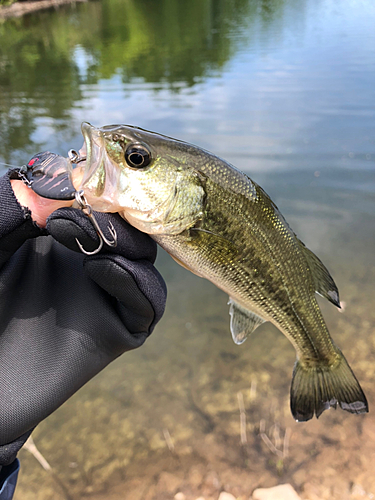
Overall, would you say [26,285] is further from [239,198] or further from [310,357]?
[310,357]

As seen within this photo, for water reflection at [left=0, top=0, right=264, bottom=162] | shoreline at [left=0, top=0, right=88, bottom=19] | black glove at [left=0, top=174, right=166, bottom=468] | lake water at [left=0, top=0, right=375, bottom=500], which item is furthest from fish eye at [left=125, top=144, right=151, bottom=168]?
shoreline at [left=0, top=0, right=88, bottom=19]

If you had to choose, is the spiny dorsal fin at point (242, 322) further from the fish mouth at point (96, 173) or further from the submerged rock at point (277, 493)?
the submerged rock at point (277, 493)

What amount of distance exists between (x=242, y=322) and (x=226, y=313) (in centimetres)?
253

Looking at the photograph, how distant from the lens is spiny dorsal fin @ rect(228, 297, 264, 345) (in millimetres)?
2328

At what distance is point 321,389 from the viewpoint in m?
2.36

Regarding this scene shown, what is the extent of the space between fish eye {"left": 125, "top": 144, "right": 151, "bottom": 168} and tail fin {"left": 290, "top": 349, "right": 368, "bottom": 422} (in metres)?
1.72

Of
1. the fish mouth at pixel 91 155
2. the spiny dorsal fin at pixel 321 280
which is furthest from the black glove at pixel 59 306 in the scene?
the spiny dorsal fin at pixel 321 280

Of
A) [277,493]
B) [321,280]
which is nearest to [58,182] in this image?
[321,280]

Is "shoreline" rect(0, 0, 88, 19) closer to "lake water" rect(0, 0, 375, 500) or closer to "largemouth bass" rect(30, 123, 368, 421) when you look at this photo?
"lake water" rect(0, 0, 375, 500)

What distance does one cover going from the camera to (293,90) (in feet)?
38.6

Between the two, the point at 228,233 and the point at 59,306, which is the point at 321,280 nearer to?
the point at 228,233

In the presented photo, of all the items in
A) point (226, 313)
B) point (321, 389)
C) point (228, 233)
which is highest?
point (228, 233)

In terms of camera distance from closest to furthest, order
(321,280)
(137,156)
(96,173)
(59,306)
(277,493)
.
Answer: (96,173) → (137,156) → (59,306) → (321,280) → (277,493)

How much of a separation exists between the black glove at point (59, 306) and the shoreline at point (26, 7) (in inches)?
1773
